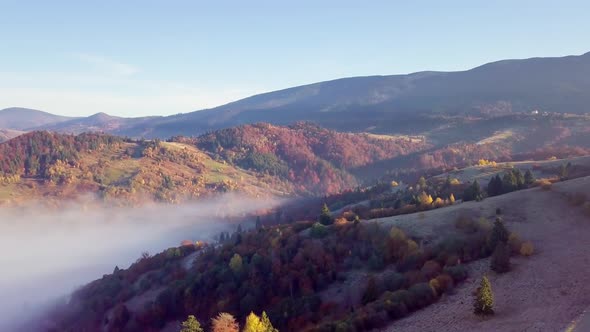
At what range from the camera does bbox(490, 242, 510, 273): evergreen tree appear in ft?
139

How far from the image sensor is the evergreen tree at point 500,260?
139ft

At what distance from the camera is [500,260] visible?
42750 millimetres

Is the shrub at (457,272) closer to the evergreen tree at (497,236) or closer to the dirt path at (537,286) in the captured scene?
the dirt path at (537,286)

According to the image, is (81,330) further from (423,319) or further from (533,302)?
(533,302)

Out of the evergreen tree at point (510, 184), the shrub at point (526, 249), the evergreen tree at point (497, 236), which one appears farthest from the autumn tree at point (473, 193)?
the shrub at point (526, 249)

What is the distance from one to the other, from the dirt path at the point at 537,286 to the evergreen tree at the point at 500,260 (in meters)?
0.73

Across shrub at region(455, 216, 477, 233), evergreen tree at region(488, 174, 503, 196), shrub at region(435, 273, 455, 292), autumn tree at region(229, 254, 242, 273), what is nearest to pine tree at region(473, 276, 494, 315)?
shrub at region(435, 273, 455, 292)

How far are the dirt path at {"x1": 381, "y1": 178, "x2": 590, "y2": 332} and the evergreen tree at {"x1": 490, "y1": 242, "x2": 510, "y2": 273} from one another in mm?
733

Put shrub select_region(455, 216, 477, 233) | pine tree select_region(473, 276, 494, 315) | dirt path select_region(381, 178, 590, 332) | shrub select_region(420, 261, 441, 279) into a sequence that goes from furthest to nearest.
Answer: shrub select_region(455, 216, 477, 233) < shrub select_region(420, 261, 441, 279) < pine tree select_region(473, 276, 494, 315) < dirt path select_region(381, 178, 590, 332)

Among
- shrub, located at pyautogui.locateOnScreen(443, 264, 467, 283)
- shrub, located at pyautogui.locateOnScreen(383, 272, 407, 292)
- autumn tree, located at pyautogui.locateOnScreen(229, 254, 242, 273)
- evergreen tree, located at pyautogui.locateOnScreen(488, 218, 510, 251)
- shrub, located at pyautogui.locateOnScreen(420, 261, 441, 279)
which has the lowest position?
autumn tree, located at pyautogui.locateOnScreen(229, 254, 242, 273)

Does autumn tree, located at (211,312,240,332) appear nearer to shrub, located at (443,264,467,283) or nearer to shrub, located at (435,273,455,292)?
shrub, located at (435,273,455,292)

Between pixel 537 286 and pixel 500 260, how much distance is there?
466cm

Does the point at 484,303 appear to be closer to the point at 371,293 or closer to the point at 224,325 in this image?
the point at 371,293

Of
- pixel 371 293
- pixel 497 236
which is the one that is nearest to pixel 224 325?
pixel 371 293
